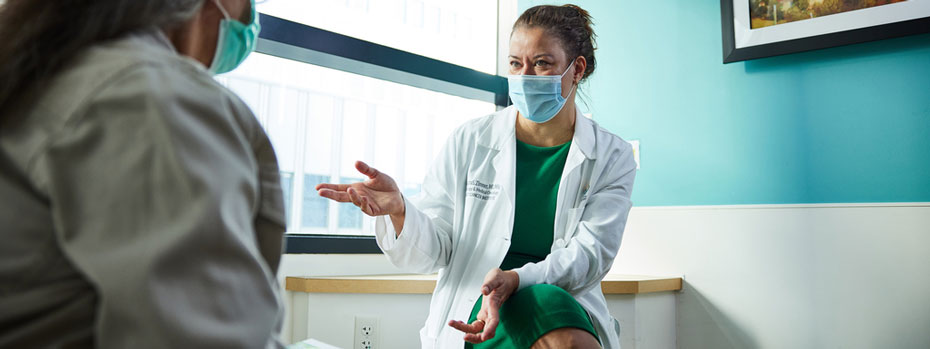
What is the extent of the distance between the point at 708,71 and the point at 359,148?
4.09 feet

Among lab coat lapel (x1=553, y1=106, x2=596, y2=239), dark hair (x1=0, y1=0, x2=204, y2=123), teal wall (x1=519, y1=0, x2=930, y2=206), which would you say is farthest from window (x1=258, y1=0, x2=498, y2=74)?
dark hair (x1=0, y1=0, x2=204, y2=123)

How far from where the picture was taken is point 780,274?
194 cm

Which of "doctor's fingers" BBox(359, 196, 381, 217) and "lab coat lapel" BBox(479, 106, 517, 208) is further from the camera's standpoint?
"lab coat lapel" BBox(479, 106, 517, 208)

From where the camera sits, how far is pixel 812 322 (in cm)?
188

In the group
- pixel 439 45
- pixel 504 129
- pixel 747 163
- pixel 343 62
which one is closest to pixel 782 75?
pixel 747 163

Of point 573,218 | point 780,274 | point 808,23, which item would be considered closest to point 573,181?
point 573,218

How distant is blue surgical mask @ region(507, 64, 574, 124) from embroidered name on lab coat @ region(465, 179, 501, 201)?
0.65ft

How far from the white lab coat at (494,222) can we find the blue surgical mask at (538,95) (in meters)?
0.07

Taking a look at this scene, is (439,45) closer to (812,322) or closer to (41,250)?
(812,322)

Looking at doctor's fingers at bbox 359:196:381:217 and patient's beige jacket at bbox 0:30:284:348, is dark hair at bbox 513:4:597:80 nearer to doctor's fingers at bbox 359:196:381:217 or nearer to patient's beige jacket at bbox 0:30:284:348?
doctor's fingers at bbox 359:196:381:217

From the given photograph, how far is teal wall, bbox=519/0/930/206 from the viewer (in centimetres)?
180

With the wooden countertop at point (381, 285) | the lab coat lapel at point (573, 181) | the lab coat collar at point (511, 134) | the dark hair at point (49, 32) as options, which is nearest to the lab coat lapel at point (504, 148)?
the lab coat collar at point (511, 134)

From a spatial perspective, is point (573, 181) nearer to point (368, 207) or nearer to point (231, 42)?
point (368, 207)

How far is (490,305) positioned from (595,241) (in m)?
0.34
